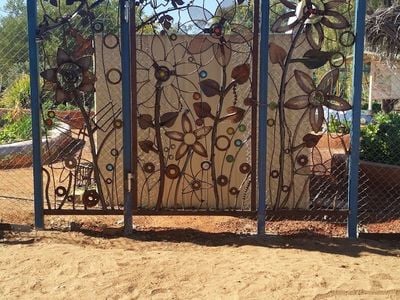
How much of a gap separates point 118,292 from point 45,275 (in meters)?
0.68

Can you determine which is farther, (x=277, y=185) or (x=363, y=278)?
(x=277, y=185)

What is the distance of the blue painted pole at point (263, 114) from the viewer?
489 cm

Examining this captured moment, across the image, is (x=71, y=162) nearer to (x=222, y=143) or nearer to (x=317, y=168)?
(x=222, y=143)

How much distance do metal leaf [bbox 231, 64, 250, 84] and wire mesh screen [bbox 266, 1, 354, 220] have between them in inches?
11.0

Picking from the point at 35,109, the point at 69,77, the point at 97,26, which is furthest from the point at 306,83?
the point at 35,109

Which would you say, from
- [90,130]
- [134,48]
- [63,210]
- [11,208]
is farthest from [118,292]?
[11,208]

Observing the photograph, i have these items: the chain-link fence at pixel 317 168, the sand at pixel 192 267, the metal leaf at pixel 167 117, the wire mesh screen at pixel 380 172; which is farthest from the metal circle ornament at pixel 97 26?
the wire mesh screen at pixel 380 172

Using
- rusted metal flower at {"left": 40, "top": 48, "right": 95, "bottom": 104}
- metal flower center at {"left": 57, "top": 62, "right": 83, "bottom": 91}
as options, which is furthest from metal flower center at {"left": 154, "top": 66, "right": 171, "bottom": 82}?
metal flower center at {"left": 57, "top": 62, "right": 83, "bottom": 91}

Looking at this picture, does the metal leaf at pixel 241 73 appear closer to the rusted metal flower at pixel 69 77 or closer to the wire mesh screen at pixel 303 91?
the wire mesh screen at pixel 303 91

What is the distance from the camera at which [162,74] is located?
520 cm

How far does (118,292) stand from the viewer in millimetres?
3746

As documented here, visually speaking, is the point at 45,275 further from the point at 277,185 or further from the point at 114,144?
the point at 277,185

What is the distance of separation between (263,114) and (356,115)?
0.88m

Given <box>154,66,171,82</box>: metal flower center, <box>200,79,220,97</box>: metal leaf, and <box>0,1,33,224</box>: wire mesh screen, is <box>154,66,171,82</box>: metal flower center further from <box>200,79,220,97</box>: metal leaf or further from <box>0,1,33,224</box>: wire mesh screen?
<box>0,1,33,224</box>: wire mesh screen
